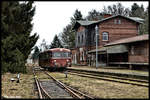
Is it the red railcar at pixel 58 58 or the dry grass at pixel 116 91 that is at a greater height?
the red railcar at pixel 58 58

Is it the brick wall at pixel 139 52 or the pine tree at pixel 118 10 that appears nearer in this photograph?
the brick wall at pixel 139 52

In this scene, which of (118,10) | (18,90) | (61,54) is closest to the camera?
(18,90)

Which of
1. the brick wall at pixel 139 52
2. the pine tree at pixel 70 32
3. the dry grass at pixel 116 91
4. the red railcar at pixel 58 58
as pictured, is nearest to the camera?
the dry grass at pixel 116 91

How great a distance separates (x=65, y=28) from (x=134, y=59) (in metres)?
52.3

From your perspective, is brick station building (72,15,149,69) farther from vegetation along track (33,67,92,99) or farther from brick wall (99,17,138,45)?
vegetation along track (33,67,92,99)

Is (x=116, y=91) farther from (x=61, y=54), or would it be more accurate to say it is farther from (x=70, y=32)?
(x=70, y=32)

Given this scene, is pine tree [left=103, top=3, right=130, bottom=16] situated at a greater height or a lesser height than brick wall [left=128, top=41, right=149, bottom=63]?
greater

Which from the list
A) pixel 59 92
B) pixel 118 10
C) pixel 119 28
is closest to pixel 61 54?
pixel 119 28

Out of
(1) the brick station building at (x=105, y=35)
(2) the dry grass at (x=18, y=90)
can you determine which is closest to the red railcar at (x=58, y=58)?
(1) the brick station building at (x=105, y=35)

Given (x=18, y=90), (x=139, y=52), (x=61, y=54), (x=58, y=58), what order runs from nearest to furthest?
(x=18, y=90) < (x=139, y=52) < (x=58, y=58) < (x=61, y=54)

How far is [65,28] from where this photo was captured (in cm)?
7706

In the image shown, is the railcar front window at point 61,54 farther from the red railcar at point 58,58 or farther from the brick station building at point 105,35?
the brick station building at point 105,35

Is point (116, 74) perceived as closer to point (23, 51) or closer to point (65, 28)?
point (23, 51)

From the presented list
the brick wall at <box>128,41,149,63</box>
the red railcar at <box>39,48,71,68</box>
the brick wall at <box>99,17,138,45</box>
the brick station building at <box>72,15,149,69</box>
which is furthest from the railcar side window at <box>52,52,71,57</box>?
the brick wall at <box>99,17,138,45</box>
